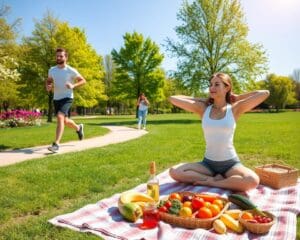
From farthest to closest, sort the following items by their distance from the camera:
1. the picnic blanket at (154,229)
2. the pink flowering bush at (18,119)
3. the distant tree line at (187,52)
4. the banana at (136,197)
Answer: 1. the distant tree line at (187,52)
2. the pink flowering bush at (18,119)
3. the banana at (136,197)
4. the picnic blanket at (154,229)

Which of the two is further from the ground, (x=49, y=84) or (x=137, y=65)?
(x=137, y=65)

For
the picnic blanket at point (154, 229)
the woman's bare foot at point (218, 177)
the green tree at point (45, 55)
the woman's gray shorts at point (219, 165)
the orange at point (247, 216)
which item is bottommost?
the picnic blanket at point (154, 229)

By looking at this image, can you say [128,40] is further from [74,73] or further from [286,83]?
[286,83]

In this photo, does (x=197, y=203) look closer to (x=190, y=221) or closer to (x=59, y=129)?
(x=190, y=221)

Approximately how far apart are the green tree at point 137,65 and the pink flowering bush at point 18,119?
19663 millimetres

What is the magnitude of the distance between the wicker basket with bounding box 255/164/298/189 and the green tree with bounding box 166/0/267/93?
2393 centimetres

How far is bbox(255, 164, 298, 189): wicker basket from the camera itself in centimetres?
561

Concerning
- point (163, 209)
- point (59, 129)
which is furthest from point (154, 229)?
point (59, 129)

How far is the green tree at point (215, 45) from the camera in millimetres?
29031

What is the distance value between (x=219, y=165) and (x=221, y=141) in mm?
405

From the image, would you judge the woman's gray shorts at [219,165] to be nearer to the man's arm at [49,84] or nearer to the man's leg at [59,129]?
the man's leg at [59,129]

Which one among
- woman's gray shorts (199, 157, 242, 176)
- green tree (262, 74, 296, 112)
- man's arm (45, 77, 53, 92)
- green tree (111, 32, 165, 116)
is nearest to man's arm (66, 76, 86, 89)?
man's arm (45, 77, 53, 92)

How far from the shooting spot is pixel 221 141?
17.5 ft

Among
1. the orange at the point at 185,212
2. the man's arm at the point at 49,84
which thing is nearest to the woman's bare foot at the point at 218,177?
the orange at the point at 185,212
